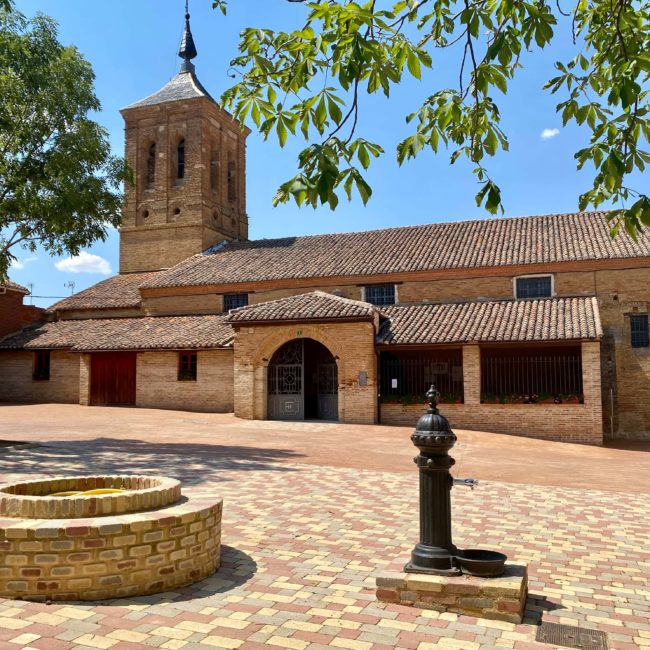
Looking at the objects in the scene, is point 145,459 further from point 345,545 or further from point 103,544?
point 103,544

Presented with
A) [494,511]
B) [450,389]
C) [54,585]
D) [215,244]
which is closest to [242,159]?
[215,244]

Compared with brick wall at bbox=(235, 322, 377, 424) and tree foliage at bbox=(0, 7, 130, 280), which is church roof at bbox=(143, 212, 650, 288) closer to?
brick wall at bbox=(235, 322, 377, 424)

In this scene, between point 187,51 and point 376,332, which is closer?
point 376,332

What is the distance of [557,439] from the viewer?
18328 mm

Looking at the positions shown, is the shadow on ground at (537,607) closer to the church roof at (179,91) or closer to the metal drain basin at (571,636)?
the metal drain basin at (571,636)

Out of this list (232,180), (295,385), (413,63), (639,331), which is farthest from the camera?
(232,180)

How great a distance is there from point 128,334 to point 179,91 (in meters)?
16.6

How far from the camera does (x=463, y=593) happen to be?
4.36 meters

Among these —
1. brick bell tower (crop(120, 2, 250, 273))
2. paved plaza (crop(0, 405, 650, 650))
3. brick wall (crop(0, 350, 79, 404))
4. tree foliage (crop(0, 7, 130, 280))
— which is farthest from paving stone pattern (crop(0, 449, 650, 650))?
brick bell tower (crop(120, 2, 250, 273))

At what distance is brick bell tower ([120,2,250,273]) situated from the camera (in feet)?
109

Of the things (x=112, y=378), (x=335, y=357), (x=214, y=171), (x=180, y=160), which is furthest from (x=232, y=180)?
(x=335, y=357)

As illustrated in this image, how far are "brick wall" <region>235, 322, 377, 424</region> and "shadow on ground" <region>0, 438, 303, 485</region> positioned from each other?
21.6 ft

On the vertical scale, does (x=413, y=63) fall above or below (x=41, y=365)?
above

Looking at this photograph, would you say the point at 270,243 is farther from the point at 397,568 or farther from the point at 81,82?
the point at 397,568
